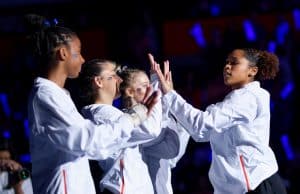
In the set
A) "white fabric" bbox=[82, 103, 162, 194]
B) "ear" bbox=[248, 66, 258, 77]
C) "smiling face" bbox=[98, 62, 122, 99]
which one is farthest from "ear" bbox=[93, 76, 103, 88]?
"ear" bbox=[248, 66, 258, 77]

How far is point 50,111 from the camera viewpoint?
260 cm

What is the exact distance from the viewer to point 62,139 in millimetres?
2561

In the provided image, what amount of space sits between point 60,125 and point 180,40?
4.07m

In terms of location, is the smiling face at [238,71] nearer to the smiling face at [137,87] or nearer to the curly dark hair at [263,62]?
the curly dark hair at [263,62]

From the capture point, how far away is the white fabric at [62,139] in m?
2.57

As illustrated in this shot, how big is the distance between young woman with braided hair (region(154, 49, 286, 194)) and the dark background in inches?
106

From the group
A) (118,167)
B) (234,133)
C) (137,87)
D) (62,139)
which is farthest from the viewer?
(137,87)

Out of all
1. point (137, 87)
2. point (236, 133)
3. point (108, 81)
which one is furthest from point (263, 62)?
point (108, 81)

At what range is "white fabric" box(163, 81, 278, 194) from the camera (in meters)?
3.33

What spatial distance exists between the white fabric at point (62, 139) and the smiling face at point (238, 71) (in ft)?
3.54

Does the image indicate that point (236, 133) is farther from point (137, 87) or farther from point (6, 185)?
point (6, 185)

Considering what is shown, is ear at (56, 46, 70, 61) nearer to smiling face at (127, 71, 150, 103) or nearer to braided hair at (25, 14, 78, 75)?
braided hair at (25, 14, 78, 75)

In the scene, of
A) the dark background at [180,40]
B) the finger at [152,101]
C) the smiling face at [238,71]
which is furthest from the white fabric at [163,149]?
the dark background at [180,40]

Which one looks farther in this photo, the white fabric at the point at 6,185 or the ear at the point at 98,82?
the white fabric at the point at 6,185
